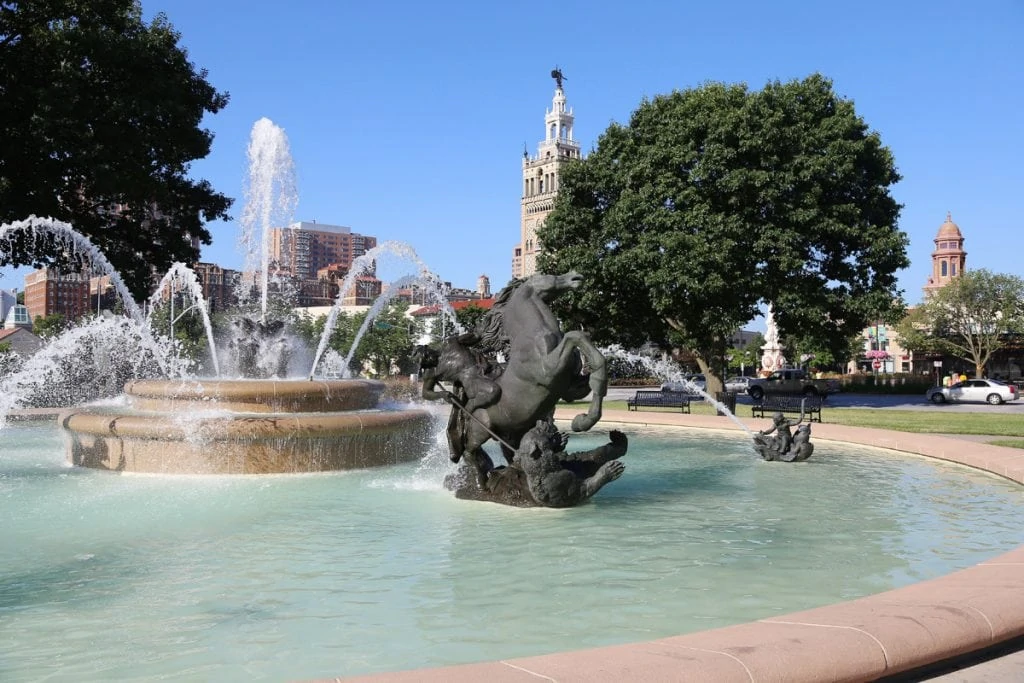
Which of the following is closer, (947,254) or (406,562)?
(406,562)

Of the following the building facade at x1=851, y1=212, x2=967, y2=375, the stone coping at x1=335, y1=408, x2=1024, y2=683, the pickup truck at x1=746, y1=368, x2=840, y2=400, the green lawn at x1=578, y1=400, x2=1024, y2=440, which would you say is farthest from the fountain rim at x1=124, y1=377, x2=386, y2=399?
the building facade at x1=851, y1=212, x2=967, y2=375

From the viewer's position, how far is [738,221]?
29.7m

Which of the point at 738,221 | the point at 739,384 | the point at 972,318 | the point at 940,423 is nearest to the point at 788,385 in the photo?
the point at 739,384

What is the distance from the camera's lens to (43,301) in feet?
374

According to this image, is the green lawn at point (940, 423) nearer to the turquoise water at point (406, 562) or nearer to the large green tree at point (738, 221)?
the large green tree at point (738, 221)

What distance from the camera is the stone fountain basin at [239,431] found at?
1107cm

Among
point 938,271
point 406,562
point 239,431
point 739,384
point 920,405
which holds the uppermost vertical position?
point 938,271

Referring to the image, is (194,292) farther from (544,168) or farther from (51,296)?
(544,168)

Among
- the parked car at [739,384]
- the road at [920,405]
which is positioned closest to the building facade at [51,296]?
the parked car at [739,384]

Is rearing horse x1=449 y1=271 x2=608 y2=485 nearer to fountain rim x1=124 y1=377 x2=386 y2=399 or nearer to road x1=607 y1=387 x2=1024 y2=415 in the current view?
fountain rim x1=124 y1=377 x2=386 y2=399

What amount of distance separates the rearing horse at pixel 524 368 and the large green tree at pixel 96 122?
19.1 meters

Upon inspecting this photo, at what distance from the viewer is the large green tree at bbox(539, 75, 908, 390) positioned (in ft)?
97.9

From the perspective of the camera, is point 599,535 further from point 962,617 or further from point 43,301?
point 43,301

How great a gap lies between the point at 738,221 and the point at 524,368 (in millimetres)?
22703
